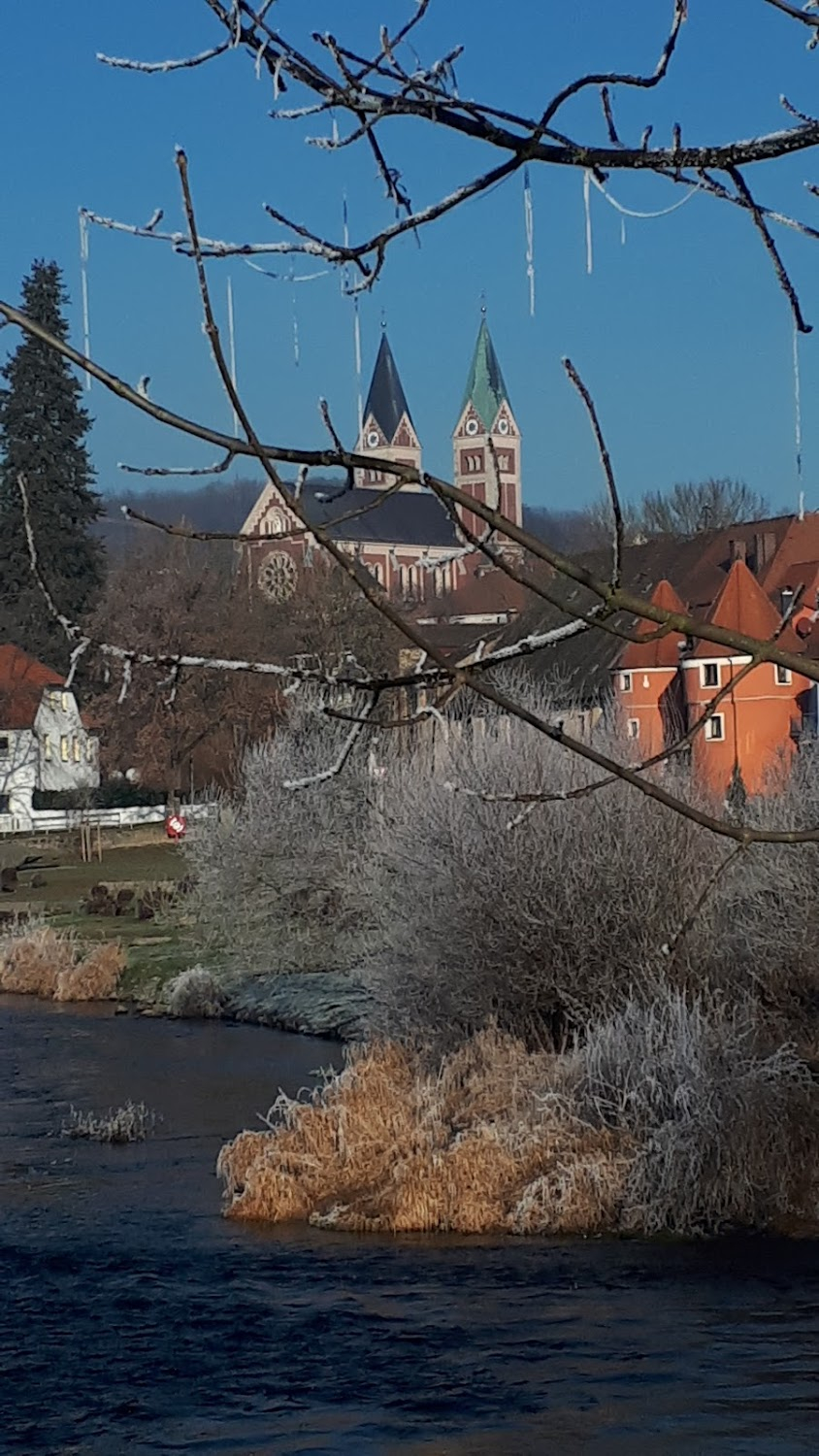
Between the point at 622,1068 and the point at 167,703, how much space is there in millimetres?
14776

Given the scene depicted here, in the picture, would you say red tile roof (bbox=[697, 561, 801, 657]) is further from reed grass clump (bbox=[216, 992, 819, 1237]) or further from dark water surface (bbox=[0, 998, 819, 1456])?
dark water surface (bbox=[0, 998, 819, 1456])

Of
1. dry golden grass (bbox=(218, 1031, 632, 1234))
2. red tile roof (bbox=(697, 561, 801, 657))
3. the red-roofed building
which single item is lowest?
dry golden grass (bbox=(218, 1031, 632, 1234))

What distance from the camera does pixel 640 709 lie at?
54.3 m

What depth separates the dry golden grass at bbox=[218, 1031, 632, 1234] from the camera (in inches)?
647

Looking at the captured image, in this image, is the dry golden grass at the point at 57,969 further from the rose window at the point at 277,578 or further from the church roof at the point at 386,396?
the church roof at the point at 386,396

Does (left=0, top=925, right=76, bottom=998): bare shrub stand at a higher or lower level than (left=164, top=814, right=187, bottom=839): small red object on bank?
lower

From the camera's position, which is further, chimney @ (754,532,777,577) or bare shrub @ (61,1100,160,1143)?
chimney @ (754,532,777,577)

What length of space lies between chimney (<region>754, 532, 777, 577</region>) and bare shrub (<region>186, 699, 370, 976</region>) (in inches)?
1190

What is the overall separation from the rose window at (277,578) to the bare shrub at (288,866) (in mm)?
22198

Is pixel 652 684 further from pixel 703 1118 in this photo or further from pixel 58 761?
pixel 703 1118

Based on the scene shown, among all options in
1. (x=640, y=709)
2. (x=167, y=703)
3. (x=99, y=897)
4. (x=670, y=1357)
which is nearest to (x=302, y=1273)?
(x=670, y=1357)

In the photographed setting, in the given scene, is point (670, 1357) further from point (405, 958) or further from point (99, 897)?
point (99, 897)

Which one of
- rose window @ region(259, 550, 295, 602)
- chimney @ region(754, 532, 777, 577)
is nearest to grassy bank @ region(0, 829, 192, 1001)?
rose window @ region(259, 550, 295, 602)

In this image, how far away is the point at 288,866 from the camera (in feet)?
111
